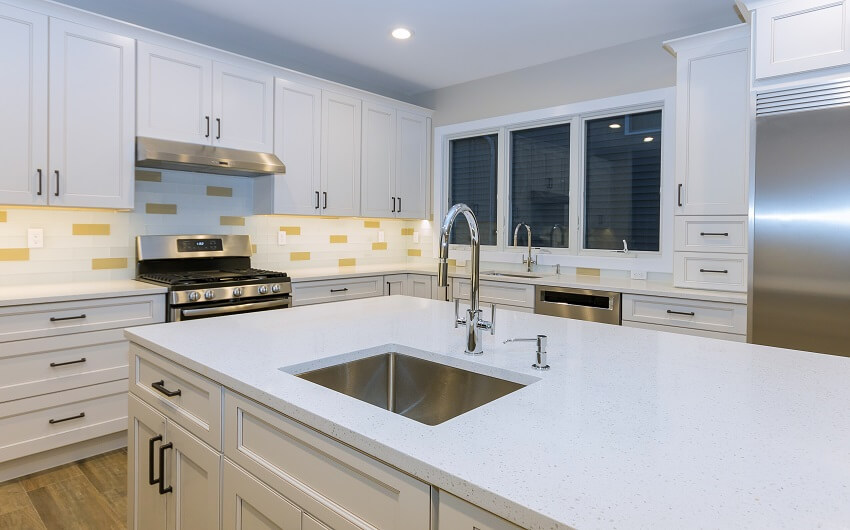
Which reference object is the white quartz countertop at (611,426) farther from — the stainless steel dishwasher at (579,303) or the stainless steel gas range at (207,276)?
the stainless steel dishwasher at (579,303)

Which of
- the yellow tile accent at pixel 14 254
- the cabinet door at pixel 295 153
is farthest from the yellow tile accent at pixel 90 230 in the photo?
the cabinet door at pixel 295 153

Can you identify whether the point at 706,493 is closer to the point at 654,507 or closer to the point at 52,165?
the point at 654,507

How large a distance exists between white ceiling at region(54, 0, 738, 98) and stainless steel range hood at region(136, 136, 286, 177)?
0.91m

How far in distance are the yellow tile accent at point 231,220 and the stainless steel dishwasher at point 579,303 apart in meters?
2.27

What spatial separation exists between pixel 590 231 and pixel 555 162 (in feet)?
2.15

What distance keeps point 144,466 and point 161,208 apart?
2279mm

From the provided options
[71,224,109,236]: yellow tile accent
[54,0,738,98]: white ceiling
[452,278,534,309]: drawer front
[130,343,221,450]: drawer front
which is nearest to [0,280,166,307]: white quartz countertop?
[71,224,109,236]: yellow tile accent

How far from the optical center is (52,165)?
2.73m

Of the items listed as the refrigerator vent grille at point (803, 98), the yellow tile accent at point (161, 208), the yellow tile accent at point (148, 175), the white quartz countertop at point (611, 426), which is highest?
the refrigerator vent grille at point (803, 98)

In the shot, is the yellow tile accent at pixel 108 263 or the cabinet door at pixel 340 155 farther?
Result: the cabinet door at pixel 340 155

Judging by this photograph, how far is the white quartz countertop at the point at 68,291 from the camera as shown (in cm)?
250

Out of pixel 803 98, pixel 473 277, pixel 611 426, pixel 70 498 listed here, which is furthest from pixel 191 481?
pixel 803 98

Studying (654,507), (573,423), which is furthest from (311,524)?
(654,507)

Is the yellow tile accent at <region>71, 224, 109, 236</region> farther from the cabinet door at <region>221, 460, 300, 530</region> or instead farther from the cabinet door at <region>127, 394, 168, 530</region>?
the cabinet door at <region>221, 460, 300, 530</region>
